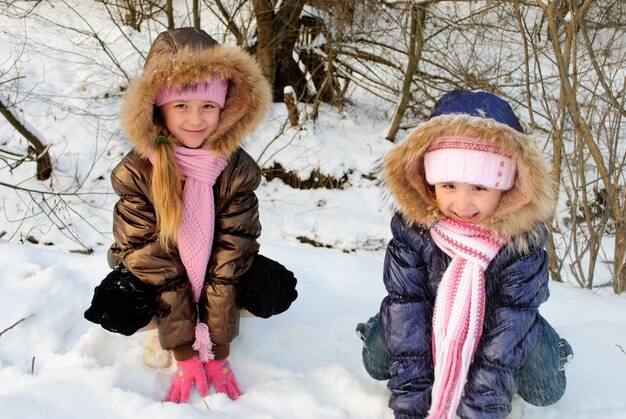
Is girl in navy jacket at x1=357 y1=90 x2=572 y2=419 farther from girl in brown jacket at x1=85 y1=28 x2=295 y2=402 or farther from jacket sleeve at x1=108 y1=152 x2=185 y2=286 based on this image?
jacket sleeve at x1=108 y1=152 x2=185 y2=286

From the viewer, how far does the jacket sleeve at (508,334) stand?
5.80ft

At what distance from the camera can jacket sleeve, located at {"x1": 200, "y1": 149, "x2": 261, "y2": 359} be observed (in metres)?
2.07

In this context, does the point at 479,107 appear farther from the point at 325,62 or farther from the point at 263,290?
the point at 325,62

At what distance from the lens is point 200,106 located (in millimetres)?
1996

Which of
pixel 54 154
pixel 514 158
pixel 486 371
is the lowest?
pixel 54 154

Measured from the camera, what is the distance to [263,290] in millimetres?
2156

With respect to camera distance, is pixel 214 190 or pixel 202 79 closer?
pixel 202 79

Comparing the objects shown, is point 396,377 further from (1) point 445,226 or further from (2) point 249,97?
(2) point 249,97

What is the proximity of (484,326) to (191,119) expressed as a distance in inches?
51.2

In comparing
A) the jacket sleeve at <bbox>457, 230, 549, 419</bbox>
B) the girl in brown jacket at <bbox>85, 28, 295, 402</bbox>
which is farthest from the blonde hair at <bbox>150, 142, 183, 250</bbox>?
the jacket sleeve at <bbox>457, 230, 549, 419</bbox>

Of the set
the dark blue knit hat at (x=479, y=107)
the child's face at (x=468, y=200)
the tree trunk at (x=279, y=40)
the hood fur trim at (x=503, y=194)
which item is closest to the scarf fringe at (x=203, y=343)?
the hood fur trim at (x=503, y=194)

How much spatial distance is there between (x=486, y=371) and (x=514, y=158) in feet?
2.35

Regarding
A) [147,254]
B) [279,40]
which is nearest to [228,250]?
[147,254]

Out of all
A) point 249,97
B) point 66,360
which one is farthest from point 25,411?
point 249,97
